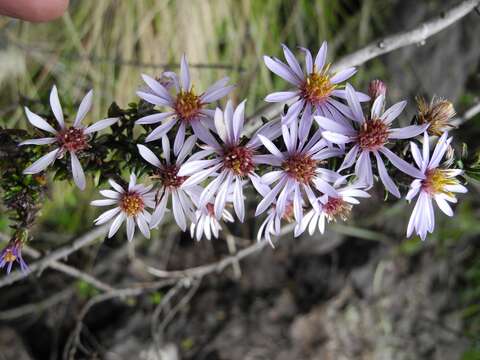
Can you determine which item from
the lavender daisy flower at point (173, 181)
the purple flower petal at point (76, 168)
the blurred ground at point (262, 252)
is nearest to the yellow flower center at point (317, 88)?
the lavender daisy flower at point (173, 181)

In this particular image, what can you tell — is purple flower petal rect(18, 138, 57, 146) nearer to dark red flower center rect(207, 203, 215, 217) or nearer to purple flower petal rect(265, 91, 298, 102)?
dark red flower center rect(207, 203, 215, 217)

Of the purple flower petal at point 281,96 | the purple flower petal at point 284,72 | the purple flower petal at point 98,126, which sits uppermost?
the purple flower petal at point 284,72

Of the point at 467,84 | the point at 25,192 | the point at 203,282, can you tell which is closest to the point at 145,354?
the point at 203,282

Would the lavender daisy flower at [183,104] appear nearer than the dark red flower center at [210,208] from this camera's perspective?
Yes

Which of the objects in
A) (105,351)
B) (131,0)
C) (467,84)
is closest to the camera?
(105,351)

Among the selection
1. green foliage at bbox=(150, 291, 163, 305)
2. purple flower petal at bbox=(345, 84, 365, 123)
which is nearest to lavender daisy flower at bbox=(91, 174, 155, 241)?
purple flower petal at bbox=(345, 84, 365, 123)

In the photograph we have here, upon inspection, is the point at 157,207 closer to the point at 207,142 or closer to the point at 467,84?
the point at 207,142

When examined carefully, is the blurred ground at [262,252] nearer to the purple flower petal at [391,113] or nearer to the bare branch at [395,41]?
the bare branch at [395,41]
